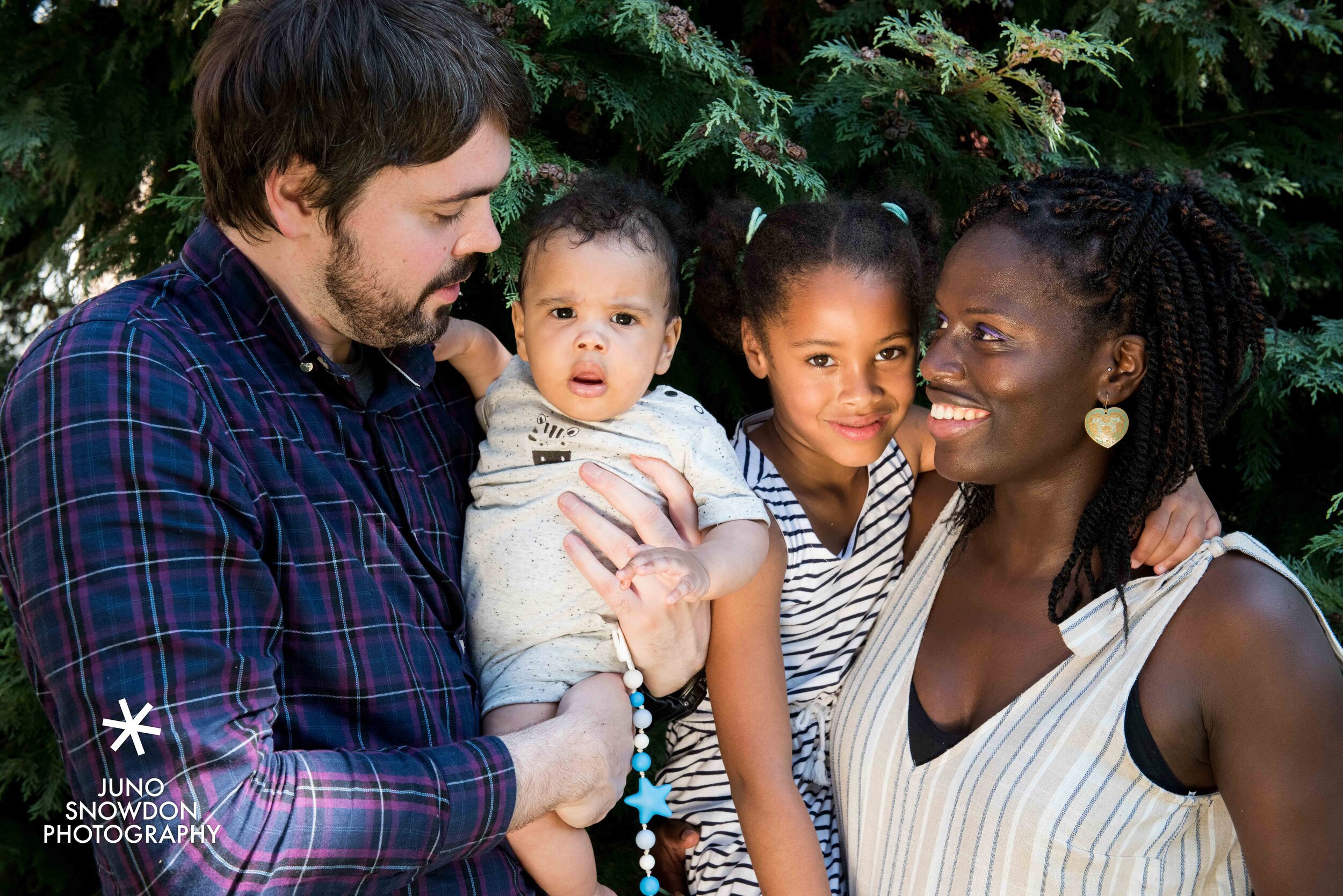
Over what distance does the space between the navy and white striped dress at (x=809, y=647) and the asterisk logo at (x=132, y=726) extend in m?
1.20

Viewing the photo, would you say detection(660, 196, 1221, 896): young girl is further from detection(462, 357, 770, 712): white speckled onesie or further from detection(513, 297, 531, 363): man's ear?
detection(513, 297, 531, 363): man's ear

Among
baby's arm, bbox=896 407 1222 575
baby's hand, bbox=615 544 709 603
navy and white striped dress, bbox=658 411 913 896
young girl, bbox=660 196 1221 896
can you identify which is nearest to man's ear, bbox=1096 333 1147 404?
baby's arm, bbox=896 407 1222 575

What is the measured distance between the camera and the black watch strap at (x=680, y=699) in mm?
2395

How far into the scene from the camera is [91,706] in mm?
1557

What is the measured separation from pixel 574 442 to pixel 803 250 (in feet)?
2.09

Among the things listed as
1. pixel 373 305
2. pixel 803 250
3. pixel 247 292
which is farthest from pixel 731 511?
pixel 247 292

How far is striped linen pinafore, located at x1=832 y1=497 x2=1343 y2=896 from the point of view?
6.50 feet

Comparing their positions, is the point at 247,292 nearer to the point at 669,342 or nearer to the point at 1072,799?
the point at 669,342

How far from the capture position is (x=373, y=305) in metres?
2.07

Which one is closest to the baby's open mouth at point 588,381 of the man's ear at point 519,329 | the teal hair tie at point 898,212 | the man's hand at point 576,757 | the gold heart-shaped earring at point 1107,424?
the man's ear at point 519,329

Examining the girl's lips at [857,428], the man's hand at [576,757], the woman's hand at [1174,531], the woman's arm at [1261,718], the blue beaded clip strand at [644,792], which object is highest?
the girl's lips at [857,428]

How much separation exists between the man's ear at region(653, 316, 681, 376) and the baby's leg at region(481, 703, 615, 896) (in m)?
0.81

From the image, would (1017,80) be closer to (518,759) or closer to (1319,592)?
(1319,592)

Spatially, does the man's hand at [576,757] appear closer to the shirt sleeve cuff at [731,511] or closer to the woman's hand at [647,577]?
the woman's hand at [647,577]
